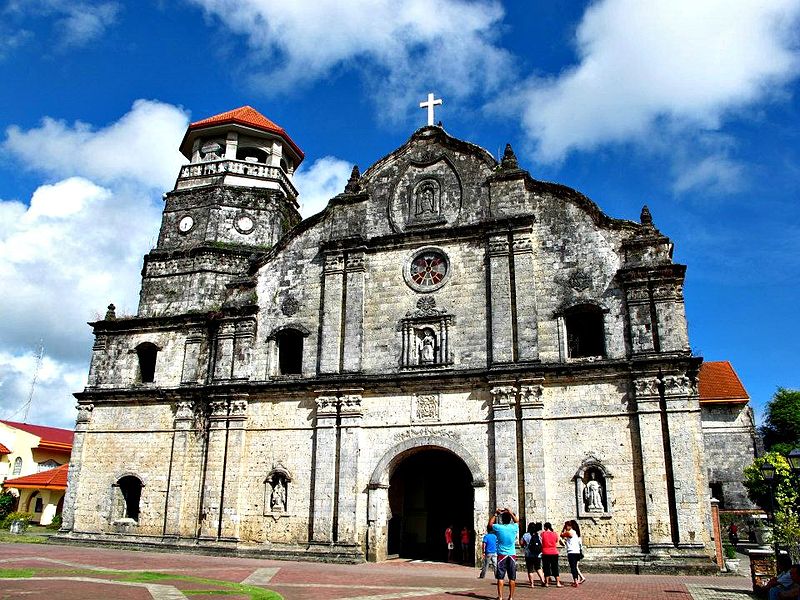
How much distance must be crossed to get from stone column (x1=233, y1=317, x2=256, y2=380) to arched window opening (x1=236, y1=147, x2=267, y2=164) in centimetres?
811

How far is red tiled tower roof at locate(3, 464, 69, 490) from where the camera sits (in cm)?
3812

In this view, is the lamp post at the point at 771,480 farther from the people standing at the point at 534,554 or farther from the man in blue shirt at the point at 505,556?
the man in blue shirt at the point at 505,556

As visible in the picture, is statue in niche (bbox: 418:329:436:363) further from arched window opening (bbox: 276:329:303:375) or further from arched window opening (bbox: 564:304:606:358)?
arched window opening (bbox: 276:329:303:375)

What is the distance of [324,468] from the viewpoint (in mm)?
20656

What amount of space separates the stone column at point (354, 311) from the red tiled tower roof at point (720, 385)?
1665cm

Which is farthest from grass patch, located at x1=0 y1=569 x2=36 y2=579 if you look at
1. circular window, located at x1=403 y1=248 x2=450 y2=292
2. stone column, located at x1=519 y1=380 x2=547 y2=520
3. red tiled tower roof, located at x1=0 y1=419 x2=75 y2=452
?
red tiled tower roof, located at x1=0 y1=419 x2=75 y2=452

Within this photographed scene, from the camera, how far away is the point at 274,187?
27156 millimetres

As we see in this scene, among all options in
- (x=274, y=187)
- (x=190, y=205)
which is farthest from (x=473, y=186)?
(x=190, y=205)

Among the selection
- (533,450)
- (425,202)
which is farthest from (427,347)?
(425,202)

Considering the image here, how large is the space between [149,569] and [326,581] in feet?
14.3

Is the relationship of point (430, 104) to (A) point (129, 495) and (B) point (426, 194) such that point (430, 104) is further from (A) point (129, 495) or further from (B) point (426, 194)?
(A) point (129, 495)

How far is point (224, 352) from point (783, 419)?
124 feet

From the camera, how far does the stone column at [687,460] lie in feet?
56.4

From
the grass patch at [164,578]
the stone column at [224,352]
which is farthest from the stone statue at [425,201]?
the grass patch at [164,578]
